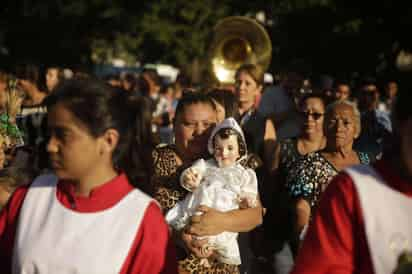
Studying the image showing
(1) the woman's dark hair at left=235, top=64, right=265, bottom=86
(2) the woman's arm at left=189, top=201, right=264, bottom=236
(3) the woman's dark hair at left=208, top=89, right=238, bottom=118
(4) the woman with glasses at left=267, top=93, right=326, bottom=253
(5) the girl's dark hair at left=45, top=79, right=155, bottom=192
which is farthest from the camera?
(1) the woman's dark hair at left=235, top=64, right=265, bottom=86

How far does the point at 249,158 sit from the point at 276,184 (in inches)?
69.4

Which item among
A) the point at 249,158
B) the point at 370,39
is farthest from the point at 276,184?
the point at 370,39

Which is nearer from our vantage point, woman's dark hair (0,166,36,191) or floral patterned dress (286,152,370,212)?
woman's dark hair (0,166,36,191)

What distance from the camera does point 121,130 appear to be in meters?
3.47

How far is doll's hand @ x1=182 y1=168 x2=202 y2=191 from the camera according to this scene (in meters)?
4.89

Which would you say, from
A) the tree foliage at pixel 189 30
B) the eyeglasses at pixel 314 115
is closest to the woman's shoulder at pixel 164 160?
the eyeglasses at pixel 314 115

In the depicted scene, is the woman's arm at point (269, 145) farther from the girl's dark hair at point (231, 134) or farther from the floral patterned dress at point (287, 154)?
the girl's dark hair at point (231, 134)

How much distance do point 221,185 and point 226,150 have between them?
236 millimetres

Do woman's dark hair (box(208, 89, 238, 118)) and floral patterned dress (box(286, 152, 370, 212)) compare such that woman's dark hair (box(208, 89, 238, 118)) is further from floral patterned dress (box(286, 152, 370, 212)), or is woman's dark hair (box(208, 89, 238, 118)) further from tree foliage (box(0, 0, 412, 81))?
tree foliage (box(0, 0, 412, 81))

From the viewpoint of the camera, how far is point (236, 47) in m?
14.0

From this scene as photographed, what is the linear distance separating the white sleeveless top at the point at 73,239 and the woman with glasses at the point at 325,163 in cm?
300

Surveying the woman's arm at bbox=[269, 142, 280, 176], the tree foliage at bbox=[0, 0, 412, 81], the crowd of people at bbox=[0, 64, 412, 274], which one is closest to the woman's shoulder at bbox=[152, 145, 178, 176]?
the crowd of people at bbox=[0, 64, 412, 274]

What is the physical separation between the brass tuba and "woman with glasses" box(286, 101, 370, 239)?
22.5 feet

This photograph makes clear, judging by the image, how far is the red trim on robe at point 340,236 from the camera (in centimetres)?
299
